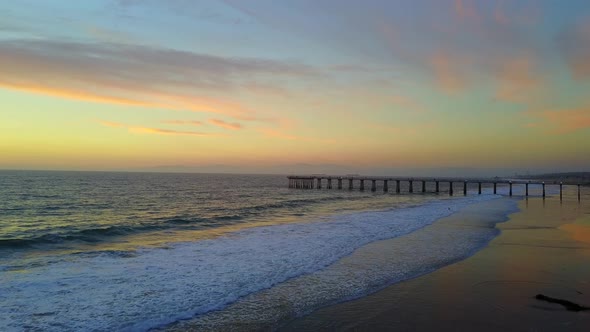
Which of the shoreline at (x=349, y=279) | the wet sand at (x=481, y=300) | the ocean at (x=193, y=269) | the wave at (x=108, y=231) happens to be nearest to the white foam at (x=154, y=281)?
the ocean at (x=193, y=269)

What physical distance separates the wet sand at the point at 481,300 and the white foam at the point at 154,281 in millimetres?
2788

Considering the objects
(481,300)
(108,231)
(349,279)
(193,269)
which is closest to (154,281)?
(193,269)

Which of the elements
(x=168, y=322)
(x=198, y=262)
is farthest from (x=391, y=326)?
(x=198, y=262)

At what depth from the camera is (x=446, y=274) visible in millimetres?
11039

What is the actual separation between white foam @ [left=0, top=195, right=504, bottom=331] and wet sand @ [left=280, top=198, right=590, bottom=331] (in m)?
2.79

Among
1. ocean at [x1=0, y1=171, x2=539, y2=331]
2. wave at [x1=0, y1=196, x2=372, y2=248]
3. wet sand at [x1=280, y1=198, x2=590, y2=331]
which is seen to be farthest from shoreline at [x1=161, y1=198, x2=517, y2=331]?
Result: wave at [x1=0, y1=196, x2=372, y2=248]

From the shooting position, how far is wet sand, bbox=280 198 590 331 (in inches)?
280

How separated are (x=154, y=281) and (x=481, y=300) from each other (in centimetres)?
800

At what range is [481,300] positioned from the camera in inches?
335

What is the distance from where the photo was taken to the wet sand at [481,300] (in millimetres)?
7109

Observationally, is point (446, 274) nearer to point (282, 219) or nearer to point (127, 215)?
point (282, 219)

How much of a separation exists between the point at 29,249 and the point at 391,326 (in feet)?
45.6

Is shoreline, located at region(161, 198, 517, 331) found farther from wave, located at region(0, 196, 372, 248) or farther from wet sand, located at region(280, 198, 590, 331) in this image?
wave, located at region(0, 196, 372, 248)

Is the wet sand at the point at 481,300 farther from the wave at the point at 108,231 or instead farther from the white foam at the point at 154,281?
the wave at the point at 108,231
